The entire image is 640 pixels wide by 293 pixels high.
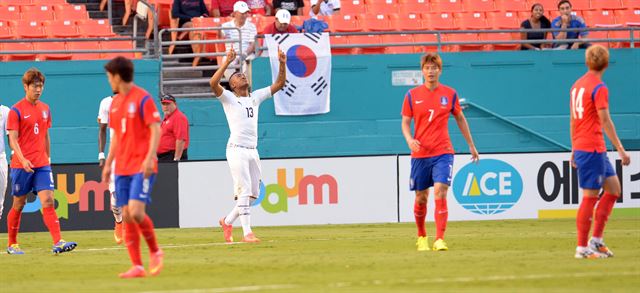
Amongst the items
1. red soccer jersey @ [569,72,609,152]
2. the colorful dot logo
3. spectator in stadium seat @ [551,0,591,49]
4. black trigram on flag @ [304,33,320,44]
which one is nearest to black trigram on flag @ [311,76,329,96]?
the colorful dot logo

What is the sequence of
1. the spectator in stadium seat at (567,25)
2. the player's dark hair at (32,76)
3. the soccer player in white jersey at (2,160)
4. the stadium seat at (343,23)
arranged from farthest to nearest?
the stadium seat at (343,23) → the spectator in stadium seat at (567,25) → the soccer player in white jersey at (2,160) → the player's dark hair at (32,76)

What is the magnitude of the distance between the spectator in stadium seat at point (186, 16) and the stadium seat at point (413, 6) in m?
4.51

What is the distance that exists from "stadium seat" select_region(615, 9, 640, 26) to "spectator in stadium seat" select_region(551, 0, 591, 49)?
53.4 inches

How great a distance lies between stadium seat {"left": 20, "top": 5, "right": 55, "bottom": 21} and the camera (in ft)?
82.8

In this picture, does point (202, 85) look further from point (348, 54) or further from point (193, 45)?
point (348, 54)

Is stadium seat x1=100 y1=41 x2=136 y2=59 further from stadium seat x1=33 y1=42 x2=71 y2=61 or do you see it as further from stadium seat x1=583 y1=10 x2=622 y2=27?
stadium seat x1=583 y1=10 x2=622 y2=27

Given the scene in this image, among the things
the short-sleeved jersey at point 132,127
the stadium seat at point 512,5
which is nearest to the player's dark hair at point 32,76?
the short-sleeved jersey at point 132,127

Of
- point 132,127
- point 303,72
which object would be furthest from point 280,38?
point 132,127

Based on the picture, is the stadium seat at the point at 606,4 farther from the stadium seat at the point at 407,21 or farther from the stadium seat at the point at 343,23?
the stadium seat at the point at 343,23

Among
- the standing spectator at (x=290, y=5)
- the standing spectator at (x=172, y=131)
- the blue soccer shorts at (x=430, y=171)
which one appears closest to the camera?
the blue soccer shorts at (x=430, y=171)

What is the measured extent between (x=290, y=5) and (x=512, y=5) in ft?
16.3

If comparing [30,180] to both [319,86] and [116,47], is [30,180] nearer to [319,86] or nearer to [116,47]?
[319,86]

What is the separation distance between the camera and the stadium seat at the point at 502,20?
2650 centimetres

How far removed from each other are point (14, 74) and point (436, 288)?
50.2 feet
